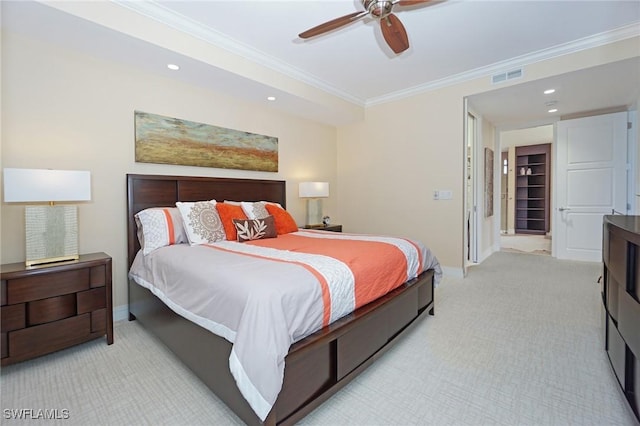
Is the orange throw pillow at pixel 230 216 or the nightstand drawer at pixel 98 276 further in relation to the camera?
the orange throw pillow at pixel 230 216

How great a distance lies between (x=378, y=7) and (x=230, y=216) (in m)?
2.17

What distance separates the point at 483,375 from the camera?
1.86m

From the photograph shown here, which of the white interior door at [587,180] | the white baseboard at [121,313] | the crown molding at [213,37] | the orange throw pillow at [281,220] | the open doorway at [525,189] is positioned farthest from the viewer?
the open doorway at [525,189]

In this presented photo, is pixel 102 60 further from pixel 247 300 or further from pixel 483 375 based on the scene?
pixel 483 375

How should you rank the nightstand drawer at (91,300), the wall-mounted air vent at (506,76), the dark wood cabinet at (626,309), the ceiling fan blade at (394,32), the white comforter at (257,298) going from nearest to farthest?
1. the white comforter at (257,298)
2. the dark wood cabinet at (626,309)
3. the ceiling fan blade at (394,32)
4. the nightstand drawer at (91,300)
5. the wall-mounted air vent at (506,76)

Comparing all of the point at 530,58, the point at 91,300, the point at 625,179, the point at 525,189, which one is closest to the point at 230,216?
the point at 91,300

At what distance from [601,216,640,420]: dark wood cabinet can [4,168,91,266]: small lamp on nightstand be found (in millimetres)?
3416

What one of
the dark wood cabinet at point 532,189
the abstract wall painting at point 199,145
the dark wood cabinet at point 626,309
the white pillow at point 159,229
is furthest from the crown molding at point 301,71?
the dark wood cabinet at point 532,189

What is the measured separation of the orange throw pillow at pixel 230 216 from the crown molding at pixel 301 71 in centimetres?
162

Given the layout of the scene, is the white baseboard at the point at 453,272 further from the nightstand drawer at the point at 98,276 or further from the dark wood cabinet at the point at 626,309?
the nightstand drawer at the point at 98,276

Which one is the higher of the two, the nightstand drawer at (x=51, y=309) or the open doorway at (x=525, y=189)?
the open doorway at (x=525, y=189)

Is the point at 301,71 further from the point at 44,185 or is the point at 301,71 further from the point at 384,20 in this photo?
the point at 44,185

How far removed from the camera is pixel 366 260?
197cm

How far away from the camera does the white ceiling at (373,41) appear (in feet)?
7.93
